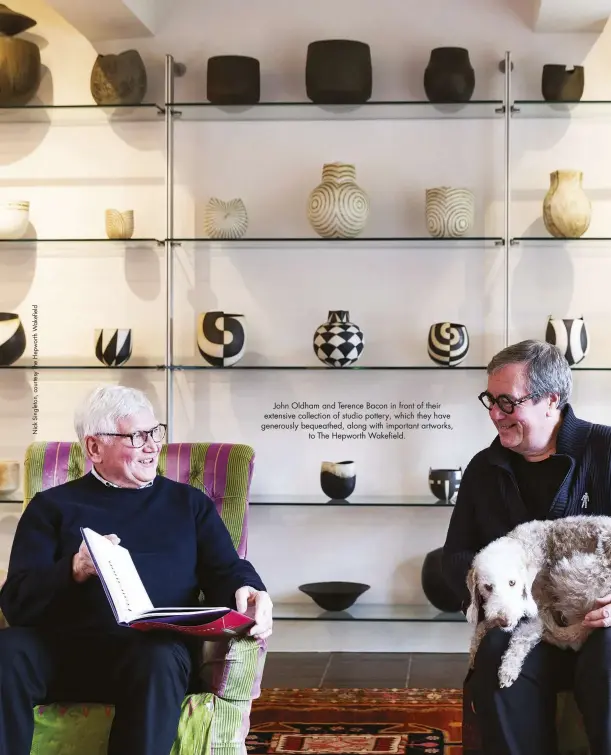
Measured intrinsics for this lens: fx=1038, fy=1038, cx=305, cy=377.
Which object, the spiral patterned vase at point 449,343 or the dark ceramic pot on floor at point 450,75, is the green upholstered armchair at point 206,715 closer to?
the spiral patterned vase at point 449,343

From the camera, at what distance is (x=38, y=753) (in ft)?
7.36

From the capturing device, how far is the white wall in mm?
3971

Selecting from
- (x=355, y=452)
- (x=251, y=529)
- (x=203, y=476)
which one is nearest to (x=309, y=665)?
(x=251, y=529)

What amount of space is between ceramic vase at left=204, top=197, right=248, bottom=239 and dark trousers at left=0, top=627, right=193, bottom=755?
6.26ft

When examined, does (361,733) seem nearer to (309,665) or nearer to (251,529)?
(309,665)

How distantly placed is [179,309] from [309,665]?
4.75ft

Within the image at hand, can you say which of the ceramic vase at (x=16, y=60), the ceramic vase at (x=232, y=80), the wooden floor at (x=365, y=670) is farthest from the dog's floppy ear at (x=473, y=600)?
the ceramic vase at (x=16, y=60)

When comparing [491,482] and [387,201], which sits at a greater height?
[387,201]

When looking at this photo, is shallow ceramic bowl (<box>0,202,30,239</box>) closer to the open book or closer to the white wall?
the white wall

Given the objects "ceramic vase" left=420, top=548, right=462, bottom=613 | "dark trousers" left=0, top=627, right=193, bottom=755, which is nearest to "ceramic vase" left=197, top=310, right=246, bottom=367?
"ceramic vase" left=420, top=548, right=462, bottom=613

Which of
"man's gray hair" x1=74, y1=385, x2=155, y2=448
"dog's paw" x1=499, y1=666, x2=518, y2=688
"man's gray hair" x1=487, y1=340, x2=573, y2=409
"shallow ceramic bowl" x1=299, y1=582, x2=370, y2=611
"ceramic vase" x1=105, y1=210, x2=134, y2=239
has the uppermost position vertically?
"ceramic vase" x1=105, y1=210, x2=134, y2=239

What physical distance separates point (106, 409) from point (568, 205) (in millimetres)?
2002

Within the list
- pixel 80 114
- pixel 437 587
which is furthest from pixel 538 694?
pixel 80 114

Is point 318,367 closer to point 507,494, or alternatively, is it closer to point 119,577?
point 507,494
